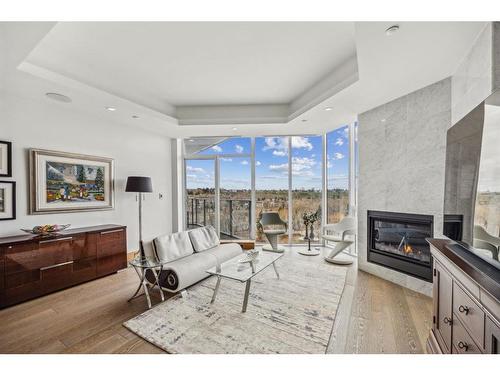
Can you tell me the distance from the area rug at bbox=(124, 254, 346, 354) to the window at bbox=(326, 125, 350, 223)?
1813 mm

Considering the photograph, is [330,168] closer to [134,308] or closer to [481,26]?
[481,26]

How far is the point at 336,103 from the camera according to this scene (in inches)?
121

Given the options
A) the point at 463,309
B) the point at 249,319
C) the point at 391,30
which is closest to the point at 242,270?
the point at 249,319

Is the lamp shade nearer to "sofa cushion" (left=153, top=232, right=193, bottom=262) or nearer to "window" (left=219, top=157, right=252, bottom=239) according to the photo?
"sofa cushion" (left=153, top=232, right=193, bottom=262)

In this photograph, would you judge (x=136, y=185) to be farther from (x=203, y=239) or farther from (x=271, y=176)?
(x=271, y=176)

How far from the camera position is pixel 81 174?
3.43 meters

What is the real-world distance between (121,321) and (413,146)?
3.78 m

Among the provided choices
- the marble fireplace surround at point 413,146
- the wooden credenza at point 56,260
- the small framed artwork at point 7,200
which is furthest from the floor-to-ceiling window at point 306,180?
the small framed artwork at point 7,200

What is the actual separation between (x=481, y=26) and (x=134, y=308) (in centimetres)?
392

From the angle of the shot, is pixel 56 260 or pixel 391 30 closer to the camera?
pixel 391 30

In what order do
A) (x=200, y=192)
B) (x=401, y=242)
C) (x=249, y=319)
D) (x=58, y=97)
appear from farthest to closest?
(x=200, y=192) → (x=401, y=242) → (x=58, y=97) → (x=249, y=319)

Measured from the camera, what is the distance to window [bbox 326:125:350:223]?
440 centimetres

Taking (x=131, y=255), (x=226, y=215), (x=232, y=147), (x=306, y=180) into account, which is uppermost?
(x=232, y=147)

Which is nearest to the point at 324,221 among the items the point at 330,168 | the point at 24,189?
the point at 330,168
